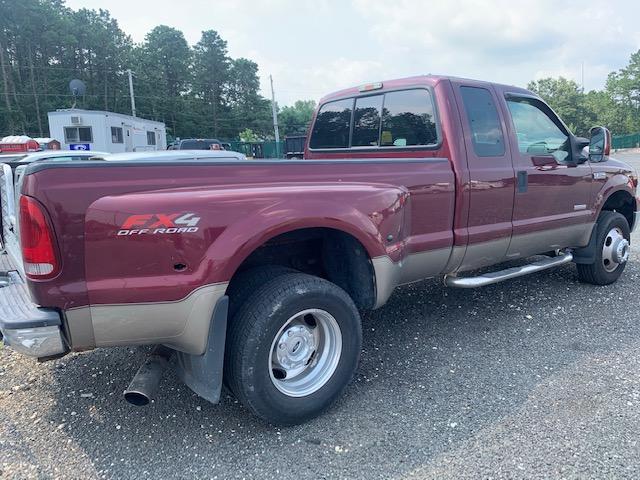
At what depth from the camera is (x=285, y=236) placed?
9.76 feet

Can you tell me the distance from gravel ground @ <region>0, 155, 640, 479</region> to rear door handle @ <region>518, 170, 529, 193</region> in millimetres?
1154

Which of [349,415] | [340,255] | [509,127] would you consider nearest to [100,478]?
[349,415]

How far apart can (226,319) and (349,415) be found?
0.99 meters

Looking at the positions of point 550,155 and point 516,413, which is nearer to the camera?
point 516,413

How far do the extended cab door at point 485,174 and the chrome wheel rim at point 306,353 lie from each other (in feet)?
4.88

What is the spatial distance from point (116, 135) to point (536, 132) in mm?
23139

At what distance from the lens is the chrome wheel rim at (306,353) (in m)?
2.81

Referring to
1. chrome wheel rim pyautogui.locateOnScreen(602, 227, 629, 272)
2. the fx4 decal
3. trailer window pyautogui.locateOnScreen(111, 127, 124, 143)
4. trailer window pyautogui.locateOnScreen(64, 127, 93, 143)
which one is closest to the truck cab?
chrome wheel rim pyautogui.locateOnScreen(602, 227, 629, 272)

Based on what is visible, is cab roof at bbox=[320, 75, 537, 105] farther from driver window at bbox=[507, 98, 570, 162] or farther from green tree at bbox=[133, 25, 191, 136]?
green tree at bbox=[133, 25, 191, 136]

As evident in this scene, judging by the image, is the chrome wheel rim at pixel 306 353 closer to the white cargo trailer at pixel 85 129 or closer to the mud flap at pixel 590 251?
the mud flap at pixel 590 251

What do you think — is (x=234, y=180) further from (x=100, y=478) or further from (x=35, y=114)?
(x=35, y=114)

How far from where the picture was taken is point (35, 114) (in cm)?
4872

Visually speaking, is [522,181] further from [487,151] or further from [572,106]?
[572,106]

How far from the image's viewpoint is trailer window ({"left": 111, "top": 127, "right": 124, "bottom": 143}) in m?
23.5
